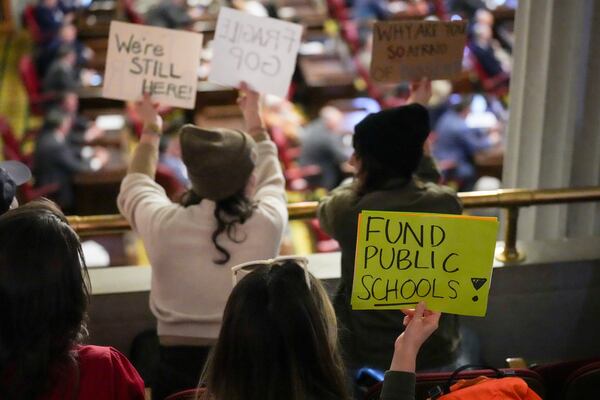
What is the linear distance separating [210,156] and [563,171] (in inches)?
73.5

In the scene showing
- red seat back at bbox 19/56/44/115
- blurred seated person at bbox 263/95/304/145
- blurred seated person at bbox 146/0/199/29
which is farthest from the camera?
blurred seated person at bbox 146/0/199/29

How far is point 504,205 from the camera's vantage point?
333 centimetres

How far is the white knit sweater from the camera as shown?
263 centimetres

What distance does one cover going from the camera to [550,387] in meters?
2.54

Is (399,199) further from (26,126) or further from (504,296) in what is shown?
(26,126)

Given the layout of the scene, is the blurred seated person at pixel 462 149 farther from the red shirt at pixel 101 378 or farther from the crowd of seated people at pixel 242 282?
the red shirt at pixel 101 378

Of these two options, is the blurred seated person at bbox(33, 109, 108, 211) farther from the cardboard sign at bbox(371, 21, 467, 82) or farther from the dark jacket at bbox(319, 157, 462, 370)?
the dark jacket at bbox(319, 157, 462, 370)

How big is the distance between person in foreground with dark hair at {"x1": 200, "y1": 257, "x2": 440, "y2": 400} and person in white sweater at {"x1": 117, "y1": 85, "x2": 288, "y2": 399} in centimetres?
82

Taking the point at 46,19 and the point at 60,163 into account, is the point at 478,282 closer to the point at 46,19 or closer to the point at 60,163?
the point at 60,163

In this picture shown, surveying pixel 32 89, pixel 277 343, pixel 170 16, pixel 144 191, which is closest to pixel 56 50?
pixel 32 89

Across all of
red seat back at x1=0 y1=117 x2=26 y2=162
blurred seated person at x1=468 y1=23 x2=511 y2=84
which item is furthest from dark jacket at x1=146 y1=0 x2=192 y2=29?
red seat back at x1=0 y1=117 x2=26 y2=162

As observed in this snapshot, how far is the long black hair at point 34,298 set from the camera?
1825 millimetres

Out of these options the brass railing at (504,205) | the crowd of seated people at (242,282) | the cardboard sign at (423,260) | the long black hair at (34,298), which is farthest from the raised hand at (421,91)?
the long black hair at (34,298)

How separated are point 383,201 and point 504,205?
2.83 ft
